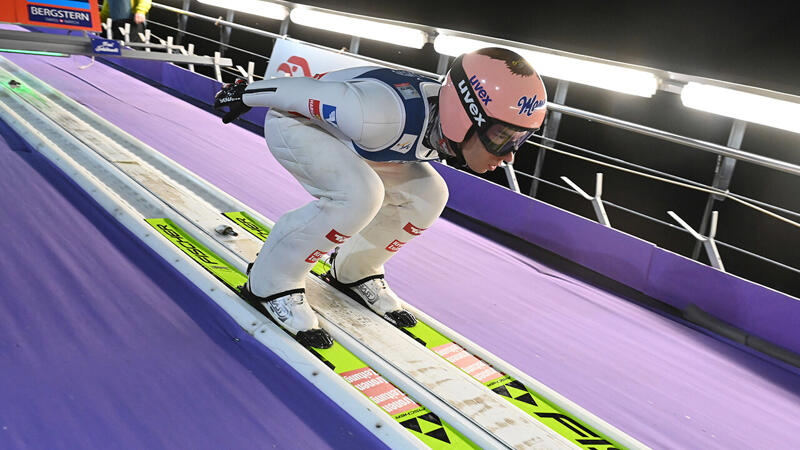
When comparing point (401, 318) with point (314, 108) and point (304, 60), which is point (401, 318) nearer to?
point (314, 108)

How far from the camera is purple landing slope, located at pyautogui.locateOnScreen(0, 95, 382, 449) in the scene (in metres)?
1.83

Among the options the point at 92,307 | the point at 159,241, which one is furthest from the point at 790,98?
the point at 92,307

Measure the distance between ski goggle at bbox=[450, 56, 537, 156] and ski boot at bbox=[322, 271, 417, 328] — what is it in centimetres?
108

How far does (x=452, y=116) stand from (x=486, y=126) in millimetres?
148

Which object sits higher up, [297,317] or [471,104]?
[471,104]

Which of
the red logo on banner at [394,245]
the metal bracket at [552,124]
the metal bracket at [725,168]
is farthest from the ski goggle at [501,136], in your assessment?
the metal bracket at [552,124]

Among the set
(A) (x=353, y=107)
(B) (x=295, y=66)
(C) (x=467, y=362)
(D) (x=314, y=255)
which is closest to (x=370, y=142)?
(A) (x=353, y=107)

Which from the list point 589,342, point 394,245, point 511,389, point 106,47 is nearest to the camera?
point 511,389

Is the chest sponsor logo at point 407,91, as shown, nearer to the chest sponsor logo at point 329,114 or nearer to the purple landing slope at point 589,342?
the chest sponsor logo at point 329,114

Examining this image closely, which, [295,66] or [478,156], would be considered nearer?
[478,156]

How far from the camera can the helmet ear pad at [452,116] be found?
7.06 feet

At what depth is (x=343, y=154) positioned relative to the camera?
2.40 m

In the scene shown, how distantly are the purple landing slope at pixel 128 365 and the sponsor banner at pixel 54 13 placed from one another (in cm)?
464

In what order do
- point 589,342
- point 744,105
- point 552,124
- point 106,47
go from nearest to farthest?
point 589,342
point 744,105
point 552,124
point 106,47
